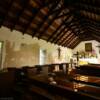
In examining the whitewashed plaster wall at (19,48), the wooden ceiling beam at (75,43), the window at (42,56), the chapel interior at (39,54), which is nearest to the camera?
the chapel interior at (39,54)

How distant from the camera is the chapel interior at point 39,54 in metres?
3.53

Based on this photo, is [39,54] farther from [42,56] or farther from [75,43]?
[75,43]

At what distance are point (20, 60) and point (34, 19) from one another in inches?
99.9

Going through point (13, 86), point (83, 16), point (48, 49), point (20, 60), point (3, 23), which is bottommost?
point (13, 86)

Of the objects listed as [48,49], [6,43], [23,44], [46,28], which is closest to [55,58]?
[48,49]

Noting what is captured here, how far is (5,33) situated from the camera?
6340mm

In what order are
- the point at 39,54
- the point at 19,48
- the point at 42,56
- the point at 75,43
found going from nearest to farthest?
the point at 19,48, the point at 39,54, the point at 42,56, the point at 75,43

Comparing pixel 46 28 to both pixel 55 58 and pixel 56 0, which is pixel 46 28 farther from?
pixel 55 58

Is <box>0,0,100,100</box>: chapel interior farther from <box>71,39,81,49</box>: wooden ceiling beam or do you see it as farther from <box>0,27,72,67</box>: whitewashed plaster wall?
<box>71,39,81,49</box>: wooden ceiling beam

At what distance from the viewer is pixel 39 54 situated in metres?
9.08

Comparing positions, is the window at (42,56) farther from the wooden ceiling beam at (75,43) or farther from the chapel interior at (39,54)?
the wooden ceiling beam at (75,43)

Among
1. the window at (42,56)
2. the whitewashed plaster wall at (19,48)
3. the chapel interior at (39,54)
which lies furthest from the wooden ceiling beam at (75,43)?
the window at (42,56)

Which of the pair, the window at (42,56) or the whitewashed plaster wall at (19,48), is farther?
the window at (42,56)

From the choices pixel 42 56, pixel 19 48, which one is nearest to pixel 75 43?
Answer: pixel 42 56
